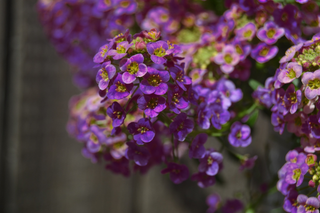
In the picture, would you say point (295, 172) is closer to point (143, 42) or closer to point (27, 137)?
point (143, 42)

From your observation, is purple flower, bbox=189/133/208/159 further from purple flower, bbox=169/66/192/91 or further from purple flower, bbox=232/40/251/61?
purple flower, bbox=232/40/251/61

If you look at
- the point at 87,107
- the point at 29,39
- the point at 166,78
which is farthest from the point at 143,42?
the point at 29,39

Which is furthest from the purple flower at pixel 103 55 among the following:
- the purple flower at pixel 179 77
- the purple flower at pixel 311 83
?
Answer: the purple flower at pixel 311 83

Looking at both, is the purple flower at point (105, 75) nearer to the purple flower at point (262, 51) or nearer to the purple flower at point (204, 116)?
the purple flower at point (204, 116)

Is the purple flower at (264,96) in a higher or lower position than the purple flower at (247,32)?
lower

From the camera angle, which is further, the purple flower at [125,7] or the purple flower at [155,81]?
the purple flower at [125,7]

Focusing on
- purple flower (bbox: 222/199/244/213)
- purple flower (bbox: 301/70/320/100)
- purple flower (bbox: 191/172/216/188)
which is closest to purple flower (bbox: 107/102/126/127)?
purple flower (bbox: 191/172/216/188)
